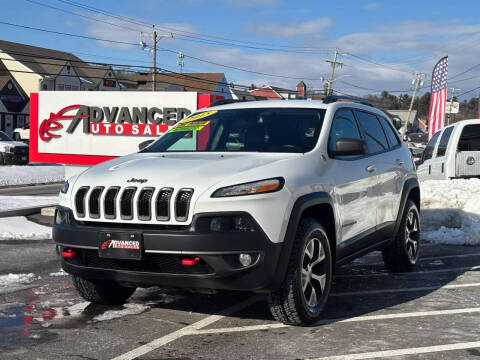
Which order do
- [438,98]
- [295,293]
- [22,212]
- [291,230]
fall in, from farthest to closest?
[438,98], [22,212], [295,293], [291,230]

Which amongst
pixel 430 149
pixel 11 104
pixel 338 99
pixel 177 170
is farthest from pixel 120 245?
pixel 11 104

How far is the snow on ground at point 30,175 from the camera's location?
25192mm

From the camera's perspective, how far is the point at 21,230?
402 inches

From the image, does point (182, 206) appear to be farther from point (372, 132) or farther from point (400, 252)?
point (400, 252)

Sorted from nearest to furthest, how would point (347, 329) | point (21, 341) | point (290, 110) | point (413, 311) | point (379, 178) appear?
point (21, 341) → point (347, 329) → point (413, 311) → point (290, 110) → point (379, 178)

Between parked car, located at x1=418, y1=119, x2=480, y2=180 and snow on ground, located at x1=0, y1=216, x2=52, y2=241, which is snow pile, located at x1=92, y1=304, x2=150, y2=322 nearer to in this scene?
snow on ground, located at x1=0, y1=216, x2=52, y2=241

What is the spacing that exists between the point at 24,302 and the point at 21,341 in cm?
126

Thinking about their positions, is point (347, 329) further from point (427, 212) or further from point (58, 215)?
point (427, 212)

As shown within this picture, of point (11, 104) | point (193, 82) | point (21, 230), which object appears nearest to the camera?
point (21, 230)

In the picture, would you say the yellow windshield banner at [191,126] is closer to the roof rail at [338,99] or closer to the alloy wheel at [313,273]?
the roof rail at [338,99]

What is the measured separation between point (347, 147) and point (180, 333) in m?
2.04

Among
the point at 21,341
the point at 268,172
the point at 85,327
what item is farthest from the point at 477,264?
the point at 21,341

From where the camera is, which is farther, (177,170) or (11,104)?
(11,104)

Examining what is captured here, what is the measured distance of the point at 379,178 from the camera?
20.9 feet
